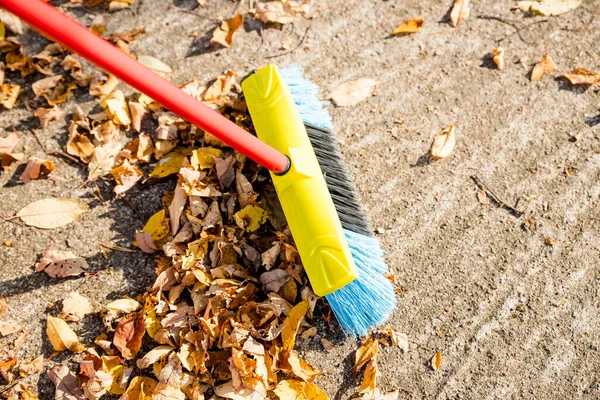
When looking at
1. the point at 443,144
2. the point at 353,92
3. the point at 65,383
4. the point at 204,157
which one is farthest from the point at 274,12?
the point at 65,383

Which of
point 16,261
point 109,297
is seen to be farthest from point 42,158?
point 109,297

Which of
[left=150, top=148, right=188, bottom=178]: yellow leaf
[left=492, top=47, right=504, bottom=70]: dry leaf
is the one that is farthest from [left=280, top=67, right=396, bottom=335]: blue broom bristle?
[left=492, top=47, right=504, bottom=70]: dry leaf

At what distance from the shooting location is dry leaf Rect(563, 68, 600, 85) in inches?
109

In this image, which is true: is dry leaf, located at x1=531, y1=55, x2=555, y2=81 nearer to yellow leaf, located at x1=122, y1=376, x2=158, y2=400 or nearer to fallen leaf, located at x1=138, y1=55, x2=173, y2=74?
fallen leaf, located at x1=138, y1=55, x2=173, y2=74

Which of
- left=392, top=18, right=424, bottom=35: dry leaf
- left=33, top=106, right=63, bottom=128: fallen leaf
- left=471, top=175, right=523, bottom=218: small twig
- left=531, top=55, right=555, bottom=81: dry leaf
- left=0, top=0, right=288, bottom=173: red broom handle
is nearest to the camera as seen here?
left=0, top=0, right=288, bottom=173: red broom handle

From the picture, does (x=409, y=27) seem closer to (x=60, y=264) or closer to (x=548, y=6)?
(x=548, y=6)

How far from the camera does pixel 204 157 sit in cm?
248

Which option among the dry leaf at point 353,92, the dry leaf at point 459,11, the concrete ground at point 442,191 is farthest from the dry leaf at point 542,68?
the dry leaf at point 353,92

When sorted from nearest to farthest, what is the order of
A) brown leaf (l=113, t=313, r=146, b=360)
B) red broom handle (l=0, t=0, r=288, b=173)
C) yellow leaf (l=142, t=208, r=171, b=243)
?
red broom handle (l=0, t=0, r=288, b=173) → brown leaf (l=113, t=313, r=146, b=360) → yellow leaf (l=142, t=208, r=171, b=243)

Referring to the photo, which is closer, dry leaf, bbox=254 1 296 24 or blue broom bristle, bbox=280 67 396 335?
blue broom bristle, bbox=280 67 396 335

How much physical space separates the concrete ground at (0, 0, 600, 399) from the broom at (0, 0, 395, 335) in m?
0.22

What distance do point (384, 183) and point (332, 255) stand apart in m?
0.68

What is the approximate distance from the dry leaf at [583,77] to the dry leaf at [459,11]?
25.4 inches

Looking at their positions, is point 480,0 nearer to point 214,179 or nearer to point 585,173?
point 585,173
